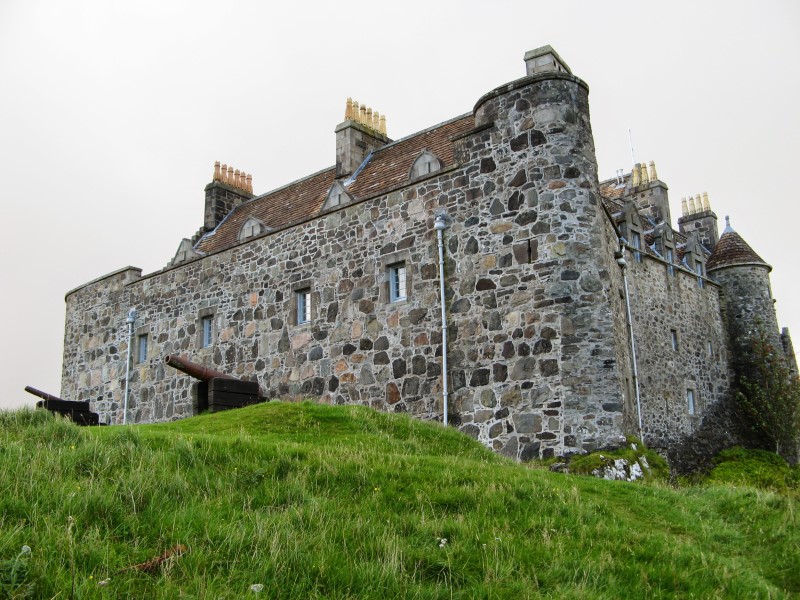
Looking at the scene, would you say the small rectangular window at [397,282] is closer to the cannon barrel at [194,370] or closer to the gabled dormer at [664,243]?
the cannon barrel at [194,370]

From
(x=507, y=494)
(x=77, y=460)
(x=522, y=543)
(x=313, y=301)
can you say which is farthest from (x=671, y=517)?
(x=313, y=301)

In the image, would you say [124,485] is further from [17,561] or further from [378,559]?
[378,559]

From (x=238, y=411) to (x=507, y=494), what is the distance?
681 centimetres

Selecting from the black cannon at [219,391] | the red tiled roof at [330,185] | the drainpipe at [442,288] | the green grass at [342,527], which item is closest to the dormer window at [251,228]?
the red tiled roof at [330,185]

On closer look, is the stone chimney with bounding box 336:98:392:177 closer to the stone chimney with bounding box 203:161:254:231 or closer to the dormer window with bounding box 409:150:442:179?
the dormer window with bounding box 409:150:442:179

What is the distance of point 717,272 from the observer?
2869cm

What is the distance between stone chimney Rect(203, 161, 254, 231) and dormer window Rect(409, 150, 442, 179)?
11.4m

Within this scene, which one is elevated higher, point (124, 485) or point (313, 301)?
point (313, 301)

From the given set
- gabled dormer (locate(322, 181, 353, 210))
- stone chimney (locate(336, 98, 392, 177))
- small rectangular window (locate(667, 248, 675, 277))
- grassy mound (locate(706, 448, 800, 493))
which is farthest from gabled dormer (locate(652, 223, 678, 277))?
gabled dormer (locate(322, 181, 353, 210))

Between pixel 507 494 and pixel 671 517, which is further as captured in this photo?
pixel 671 517

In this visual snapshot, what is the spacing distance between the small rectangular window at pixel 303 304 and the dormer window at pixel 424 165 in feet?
14.6

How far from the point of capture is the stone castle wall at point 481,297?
49.1 ft

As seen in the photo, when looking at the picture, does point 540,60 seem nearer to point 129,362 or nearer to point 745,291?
point 745,291

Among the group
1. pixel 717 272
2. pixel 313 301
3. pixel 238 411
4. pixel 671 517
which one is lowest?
A: pixel 671 517
